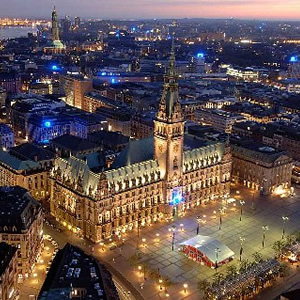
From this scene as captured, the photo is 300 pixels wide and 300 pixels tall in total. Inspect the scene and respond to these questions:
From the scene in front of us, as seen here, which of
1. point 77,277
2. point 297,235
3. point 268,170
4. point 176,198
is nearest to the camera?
point 77,277

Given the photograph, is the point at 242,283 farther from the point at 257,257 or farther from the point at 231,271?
the point at 257,257

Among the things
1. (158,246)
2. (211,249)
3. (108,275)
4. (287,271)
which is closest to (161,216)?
(158,246)

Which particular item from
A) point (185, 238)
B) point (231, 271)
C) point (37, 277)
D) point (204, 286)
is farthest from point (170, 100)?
point (37, 277)

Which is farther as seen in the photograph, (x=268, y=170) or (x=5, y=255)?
(x=268, y=170)

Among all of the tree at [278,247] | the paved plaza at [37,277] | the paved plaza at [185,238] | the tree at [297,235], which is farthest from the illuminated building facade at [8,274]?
the tree at [297,235]

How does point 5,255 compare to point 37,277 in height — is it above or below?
above

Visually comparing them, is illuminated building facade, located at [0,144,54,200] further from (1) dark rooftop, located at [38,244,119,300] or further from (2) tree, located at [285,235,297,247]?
(2) tree, located at [285,235,297,247]
